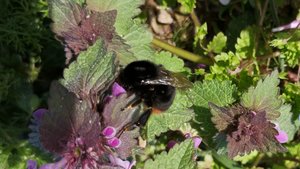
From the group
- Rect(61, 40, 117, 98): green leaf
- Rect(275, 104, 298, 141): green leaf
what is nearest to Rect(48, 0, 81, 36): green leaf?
Rect(61, 40, 117, 98): green leaf

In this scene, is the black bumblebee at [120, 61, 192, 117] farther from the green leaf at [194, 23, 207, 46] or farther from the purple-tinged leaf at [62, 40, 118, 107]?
the green leaf at [194, 23, 207, 46]

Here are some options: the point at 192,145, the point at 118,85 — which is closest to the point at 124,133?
the point at 118,85

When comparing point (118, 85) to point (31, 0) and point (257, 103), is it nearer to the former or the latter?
point (257, 103)

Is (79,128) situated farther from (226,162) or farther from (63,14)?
(226,162)

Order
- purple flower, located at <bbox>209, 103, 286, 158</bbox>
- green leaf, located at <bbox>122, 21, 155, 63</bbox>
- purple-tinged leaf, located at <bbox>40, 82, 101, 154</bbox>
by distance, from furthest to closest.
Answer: green leaf, located at <bbox>122, 21, 155, 63</bbox>
purple flower, located at <bbox>209, 103, 286, 158</bbox>
purple-tinged leaf, located at <bbox>40, 82, 101, 154</bbox>

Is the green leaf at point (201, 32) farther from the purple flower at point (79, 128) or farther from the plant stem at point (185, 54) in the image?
the purple flower at point (79, 128)

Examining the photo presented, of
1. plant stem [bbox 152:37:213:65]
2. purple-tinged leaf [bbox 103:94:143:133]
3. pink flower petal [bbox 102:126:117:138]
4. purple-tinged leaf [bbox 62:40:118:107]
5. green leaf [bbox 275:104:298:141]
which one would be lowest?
green leaf [bbox 275:104:298:141]
